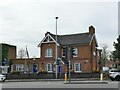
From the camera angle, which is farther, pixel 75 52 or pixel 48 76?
pixel 75 52

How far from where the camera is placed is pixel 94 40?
6344 centimetres

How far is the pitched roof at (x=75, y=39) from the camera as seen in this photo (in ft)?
202

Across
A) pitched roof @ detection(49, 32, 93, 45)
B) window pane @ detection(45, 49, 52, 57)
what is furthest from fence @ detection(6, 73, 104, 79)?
pitched roof @ detection(49, 32, 93, 45)

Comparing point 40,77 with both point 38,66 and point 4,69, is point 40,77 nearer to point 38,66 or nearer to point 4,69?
point 38,66

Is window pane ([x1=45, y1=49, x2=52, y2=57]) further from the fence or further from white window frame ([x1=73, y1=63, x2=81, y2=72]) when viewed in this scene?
the fence

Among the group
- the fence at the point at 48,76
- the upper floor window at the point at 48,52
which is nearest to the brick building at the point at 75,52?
the upper floor window at the point at 48,52

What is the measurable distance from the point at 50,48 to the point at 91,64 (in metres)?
9.24

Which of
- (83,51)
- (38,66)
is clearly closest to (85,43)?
(83,51)

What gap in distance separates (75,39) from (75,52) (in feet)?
14.0

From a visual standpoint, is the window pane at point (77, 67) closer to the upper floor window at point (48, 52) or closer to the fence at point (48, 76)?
the upper floor window at point (48, 52)

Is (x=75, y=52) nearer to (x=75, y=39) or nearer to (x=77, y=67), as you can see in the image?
(x=77, y=67)

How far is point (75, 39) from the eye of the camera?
208 ft

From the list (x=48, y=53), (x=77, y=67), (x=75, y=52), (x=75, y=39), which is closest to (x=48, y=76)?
(x=75, y=52)

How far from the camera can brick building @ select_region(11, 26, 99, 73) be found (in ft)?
199
